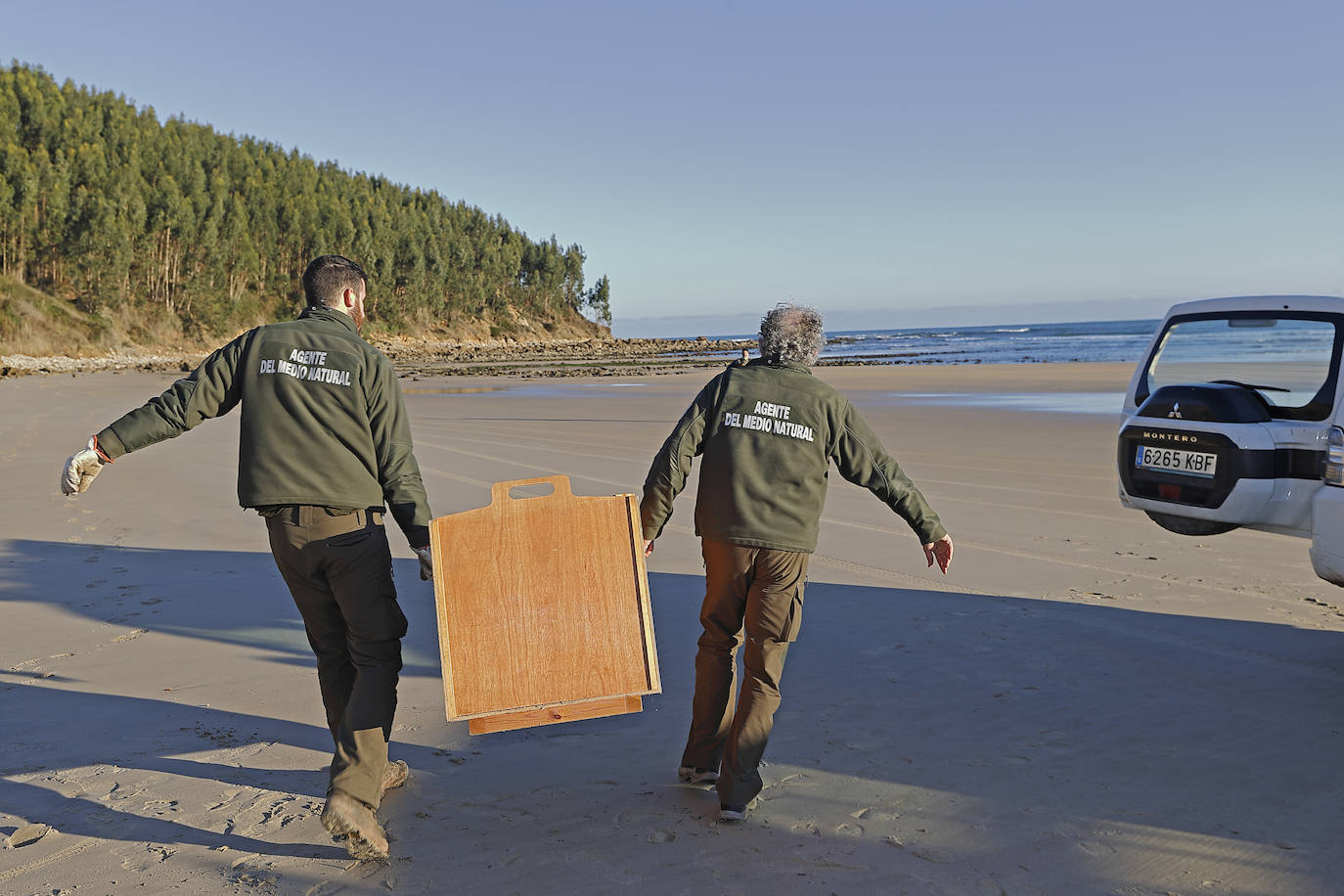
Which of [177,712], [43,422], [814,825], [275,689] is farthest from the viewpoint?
[43,422]

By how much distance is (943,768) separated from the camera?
406cm

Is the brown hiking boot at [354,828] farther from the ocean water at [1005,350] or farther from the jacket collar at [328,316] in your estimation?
the ocean water at [1005,350]

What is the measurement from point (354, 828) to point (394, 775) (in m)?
0.66

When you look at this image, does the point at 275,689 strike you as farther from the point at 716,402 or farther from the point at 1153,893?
the point at 1153,893

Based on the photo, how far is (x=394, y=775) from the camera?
13.0 ft

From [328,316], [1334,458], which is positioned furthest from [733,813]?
[1334,458]

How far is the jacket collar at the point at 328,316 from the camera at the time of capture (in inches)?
147

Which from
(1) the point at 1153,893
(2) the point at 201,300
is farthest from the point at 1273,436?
(2) the point at 201,300

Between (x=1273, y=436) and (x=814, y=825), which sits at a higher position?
(x=1273, y=436)

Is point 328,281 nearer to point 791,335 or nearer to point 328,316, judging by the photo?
point 328,316

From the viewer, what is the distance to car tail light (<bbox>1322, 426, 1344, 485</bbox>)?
188 inches

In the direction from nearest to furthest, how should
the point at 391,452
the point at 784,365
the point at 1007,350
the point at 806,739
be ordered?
the point at 391,452
the point at 784,365
the point at 806,739
the point at 1007,350

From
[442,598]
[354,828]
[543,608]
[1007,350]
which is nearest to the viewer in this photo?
[354,828]

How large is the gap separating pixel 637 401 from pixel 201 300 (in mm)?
59116
